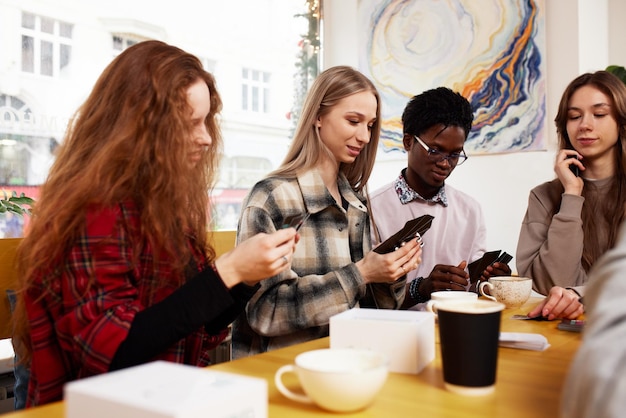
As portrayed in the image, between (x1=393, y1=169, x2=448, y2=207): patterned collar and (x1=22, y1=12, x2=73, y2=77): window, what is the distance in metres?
2.04

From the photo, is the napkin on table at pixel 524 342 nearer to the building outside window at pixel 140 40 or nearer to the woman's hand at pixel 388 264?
the woman's hand at pixel 388 264

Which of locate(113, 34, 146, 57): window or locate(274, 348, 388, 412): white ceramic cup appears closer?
locate(274, 348, 388, 412): white ceramic cup

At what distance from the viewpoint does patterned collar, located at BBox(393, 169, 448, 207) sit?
2.49 m

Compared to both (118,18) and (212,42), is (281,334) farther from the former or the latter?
(212,42)

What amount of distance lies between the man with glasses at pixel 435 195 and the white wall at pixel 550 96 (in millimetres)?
1113

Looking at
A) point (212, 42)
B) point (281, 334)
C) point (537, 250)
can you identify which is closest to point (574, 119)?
point (537, 250)

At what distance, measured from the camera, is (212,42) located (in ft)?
13.4

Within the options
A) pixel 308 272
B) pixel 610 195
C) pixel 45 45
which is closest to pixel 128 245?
pixel 308 272

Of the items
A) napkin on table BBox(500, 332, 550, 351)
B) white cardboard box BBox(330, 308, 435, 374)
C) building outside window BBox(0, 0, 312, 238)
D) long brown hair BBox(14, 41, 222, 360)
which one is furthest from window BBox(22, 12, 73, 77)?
napkin on table BBox(500, 332, 550, 351)

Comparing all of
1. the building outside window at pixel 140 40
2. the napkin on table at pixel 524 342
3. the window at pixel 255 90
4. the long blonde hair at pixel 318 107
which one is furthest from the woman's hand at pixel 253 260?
the window at pixel 255 90

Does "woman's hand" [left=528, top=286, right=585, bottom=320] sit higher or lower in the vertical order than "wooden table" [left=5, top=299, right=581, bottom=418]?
higher

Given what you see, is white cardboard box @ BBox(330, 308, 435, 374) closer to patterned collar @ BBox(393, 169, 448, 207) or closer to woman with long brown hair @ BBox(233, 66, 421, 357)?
woman with long brown hair @ BBox(233, 66, 421, 357)

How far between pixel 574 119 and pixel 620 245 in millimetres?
1822

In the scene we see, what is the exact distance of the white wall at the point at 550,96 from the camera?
3.35 m
